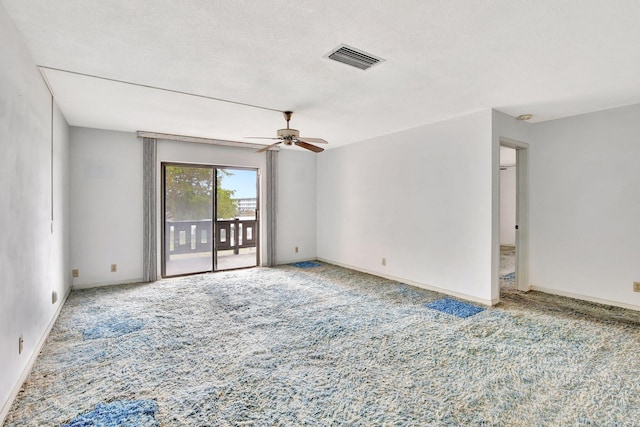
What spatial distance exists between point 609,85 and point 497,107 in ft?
3.17

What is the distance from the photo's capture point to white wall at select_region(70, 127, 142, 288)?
4.64 metres

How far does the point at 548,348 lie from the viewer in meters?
2.72

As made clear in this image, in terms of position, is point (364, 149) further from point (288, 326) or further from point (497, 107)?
point (288, 326)

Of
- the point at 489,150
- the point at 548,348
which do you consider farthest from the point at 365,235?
the point at 548,348

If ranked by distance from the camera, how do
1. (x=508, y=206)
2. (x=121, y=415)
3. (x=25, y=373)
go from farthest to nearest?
(x=508, y=206)
(x=25, y=373)
(x=121, y=415)

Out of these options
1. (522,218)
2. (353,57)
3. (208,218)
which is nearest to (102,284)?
(208,218)

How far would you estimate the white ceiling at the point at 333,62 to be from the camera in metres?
1.89

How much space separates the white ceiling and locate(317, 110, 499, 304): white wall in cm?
56

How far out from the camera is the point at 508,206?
9258 mm

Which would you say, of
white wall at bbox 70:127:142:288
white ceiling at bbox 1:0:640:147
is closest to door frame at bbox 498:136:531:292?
white ceiling at bbox 1:0:640:147

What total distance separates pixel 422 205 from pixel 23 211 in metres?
4.31

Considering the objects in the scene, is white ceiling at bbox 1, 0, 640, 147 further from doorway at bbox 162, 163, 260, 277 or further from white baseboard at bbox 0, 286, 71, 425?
white baseboard at bbox 0, 286, 71, 425

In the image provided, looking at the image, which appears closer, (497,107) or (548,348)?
(548,348)

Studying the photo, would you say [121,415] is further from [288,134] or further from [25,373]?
[288,134]
